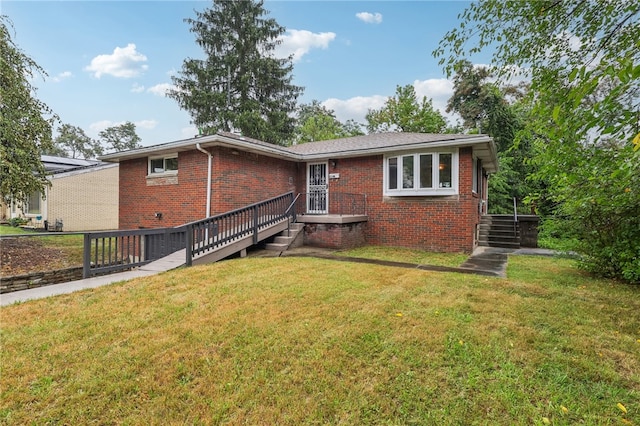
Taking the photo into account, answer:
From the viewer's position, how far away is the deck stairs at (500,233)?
11188 mm

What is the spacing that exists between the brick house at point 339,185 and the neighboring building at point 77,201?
9.38m

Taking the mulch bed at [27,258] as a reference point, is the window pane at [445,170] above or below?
above

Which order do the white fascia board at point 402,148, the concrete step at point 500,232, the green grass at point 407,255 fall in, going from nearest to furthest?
the green grass at point 407,255 < the white fascia board at point 402,148 < the concrete step at point 500,232

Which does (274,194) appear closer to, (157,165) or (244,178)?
(244,178)

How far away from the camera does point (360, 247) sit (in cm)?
1045

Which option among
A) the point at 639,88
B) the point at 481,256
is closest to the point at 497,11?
the point at 639,88

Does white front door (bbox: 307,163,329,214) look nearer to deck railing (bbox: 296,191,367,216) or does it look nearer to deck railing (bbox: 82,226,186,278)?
deck railing (bbox: 296,191,367,216)

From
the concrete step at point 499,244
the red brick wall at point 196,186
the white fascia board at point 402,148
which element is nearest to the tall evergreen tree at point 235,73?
the red brick wall at point 196,186

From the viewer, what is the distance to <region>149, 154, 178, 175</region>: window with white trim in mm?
10445

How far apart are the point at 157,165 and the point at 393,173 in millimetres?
8367

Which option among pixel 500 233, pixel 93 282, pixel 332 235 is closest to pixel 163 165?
pixel 93 282

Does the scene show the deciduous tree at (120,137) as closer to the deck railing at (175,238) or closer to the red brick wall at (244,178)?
the red brick wall at (244,178)

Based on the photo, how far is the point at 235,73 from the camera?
2542cm

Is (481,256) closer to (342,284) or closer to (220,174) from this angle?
(342,284)
